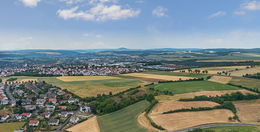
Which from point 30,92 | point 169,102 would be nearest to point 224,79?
point 169,102

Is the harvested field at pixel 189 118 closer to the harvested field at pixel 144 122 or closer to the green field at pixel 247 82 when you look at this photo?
the harvested field at pixel 144 122

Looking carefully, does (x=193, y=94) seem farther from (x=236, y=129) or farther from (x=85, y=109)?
(x=85, y=109)

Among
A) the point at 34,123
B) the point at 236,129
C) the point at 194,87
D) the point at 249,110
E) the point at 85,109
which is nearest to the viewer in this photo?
the point at 236,129

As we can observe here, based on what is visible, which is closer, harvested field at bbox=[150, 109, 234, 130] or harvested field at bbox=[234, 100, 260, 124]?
harvested field at bbox=[150, 109, 234, 130]

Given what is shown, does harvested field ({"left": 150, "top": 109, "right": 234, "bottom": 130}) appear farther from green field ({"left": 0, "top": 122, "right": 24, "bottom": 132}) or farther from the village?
green field ({"left": 0, "top": 122, "right": 24, "bottom": 132})

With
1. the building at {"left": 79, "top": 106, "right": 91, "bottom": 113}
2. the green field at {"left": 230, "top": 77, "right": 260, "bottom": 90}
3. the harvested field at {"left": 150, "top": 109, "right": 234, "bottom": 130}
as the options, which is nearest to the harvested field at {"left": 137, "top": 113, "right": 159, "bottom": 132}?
the harvested field at {"left": 150, "top": 109, "right": 234, "bottom": 130}

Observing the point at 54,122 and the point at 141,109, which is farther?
the point at 141,109

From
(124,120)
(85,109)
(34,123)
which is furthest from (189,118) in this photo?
(34,123)
